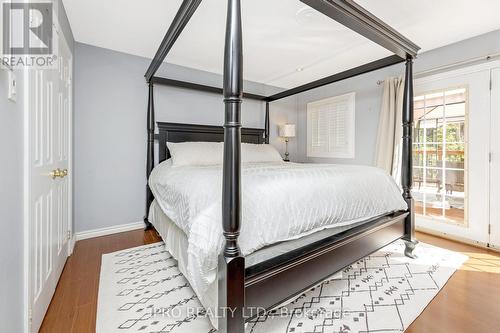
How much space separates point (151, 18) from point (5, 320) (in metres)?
2.46

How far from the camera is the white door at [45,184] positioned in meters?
1.21

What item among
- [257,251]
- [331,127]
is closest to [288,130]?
[331,127]

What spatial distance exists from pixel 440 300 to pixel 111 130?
3.61m

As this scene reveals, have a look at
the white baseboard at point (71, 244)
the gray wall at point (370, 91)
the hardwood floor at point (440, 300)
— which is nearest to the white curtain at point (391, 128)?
the gray wall at point (370, 91)

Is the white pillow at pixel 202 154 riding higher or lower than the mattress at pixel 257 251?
higher

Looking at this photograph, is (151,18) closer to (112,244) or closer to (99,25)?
(99,25)

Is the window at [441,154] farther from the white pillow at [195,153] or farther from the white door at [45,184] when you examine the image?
the white door at [45,184]

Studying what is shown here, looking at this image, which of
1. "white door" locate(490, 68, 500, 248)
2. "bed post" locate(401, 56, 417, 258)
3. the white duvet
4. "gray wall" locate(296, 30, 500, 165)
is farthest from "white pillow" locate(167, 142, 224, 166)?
"white door" locate(490, 68, 500, 248)

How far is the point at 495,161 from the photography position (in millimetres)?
2510

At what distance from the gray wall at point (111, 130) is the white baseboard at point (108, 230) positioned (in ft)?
0.15

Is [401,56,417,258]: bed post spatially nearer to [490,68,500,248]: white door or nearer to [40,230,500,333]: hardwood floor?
[40,230,500,333]: hardwood floor

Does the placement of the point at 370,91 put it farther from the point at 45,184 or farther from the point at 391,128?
the point at 45,184

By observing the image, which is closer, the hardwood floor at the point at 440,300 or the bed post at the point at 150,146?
the hardwood floor at the point at 440,300

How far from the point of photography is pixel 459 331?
1.34 m
